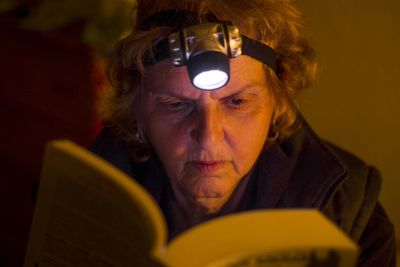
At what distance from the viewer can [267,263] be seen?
0.60 metres

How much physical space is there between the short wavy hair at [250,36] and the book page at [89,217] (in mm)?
359

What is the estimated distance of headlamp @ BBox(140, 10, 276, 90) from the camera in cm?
87

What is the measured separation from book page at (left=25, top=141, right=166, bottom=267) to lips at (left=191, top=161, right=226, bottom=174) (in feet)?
0.93

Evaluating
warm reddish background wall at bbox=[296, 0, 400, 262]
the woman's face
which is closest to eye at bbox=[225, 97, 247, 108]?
the woman's face

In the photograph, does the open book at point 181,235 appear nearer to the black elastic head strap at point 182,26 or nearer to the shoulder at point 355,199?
the black elastic head strap at point 182,26

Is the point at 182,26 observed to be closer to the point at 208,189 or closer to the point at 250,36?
the point at 250,36

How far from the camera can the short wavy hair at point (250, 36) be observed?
38.8 inches

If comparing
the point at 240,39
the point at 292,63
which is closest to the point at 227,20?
the point at 240,39

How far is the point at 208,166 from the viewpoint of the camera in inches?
39.3

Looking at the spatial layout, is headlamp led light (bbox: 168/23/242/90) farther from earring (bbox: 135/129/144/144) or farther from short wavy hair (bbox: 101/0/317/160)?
earring (bbox: 135/129/144/144)

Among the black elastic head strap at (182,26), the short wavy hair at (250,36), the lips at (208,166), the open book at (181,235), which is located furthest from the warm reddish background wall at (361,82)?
the open book at (181,235)

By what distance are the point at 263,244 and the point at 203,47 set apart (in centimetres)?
41

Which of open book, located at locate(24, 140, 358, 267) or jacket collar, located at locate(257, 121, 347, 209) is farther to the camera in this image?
jacket collar, located at locate(257, 121, 347, 209)

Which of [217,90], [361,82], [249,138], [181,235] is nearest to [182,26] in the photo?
[217,90]
